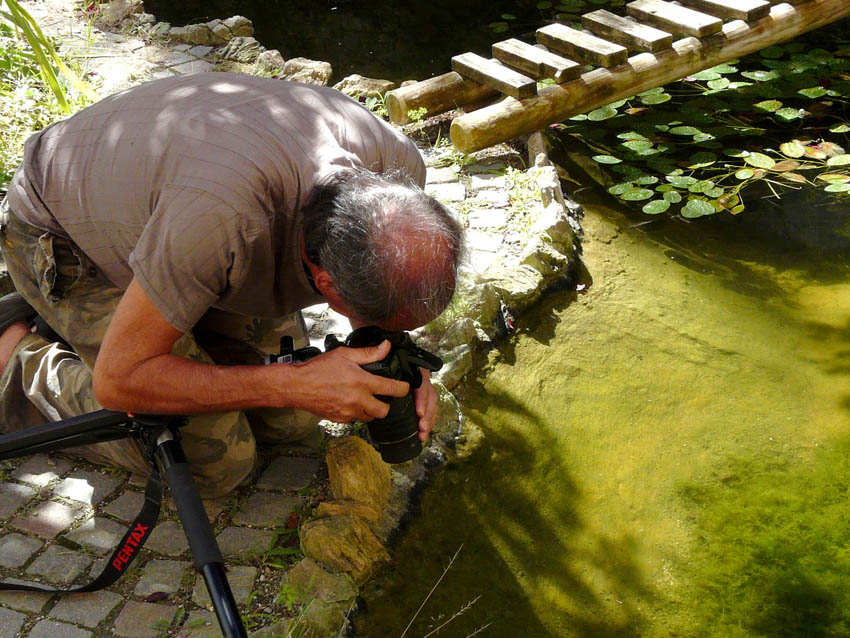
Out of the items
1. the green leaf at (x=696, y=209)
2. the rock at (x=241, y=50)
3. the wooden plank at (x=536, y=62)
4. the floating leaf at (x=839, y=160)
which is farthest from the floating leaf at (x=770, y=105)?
the rock at (x=241, y=50)

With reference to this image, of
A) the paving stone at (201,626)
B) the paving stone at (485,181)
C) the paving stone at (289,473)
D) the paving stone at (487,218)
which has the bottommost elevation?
the paving stone at (289,473)

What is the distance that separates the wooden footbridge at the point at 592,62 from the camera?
4129 mm

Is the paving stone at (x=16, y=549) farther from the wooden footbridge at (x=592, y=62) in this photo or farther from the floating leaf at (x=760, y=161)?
the floating leaf at (x=760, y=161)

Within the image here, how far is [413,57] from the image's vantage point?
225 inches

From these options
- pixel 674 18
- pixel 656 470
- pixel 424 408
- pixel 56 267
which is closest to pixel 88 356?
pixel 56 267

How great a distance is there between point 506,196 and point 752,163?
1.37m

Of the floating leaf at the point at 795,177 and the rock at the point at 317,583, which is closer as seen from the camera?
the rock at the point at 317,583

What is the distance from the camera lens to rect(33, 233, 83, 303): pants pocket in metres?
2.27

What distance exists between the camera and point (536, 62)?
4.22 metres

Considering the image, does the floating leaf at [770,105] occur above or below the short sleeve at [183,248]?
below

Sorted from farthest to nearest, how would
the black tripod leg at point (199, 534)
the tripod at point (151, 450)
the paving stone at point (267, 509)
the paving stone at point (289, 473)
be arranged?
the paving stone at point (289, 473)
the paving stone at point (267, 509)
the tripod at point (151, 450)
the black tripod leg at point (199, 534)

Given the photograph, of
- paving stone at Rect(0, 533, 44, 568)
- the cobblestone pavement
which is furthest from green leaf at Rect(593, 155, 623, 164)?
paving stone at Rect(0, 533, 44, 568)

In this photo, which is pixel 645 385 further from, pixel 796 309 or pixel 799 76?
pixel 799 76

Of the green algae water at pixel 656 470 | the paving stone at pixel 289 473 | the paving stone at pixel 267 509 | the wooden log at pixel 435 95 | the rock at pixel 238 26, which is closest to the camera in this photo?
the green algae water at pixel 656 470
